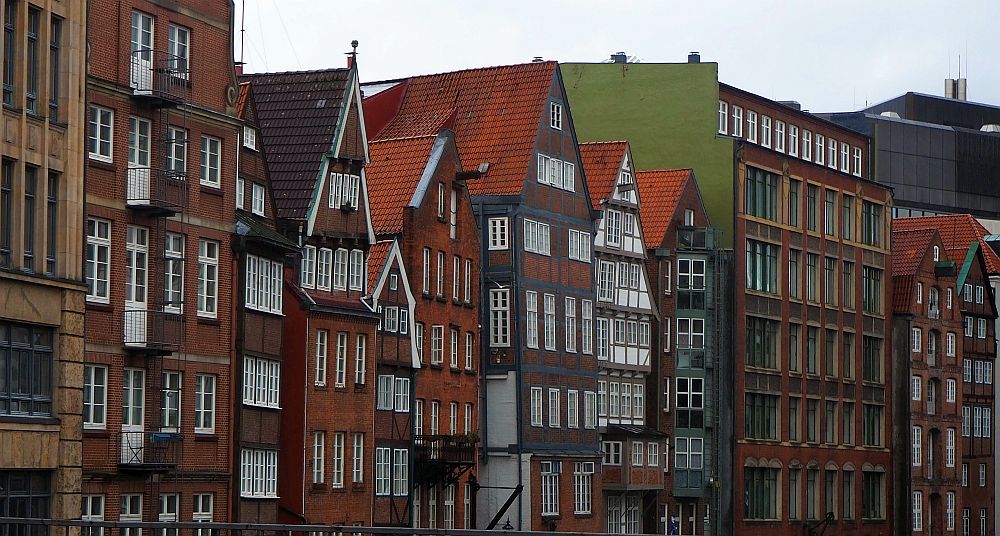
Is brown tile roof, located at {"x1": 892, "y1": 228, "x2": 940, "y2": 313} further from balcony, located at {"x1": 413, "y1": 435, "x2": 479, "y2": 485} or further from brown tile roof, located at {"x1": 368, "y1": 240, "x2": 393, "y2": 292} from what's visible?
brown tile roof, located at {"x1": 368, "y1": 240, "x2": 393, "y2": 292}

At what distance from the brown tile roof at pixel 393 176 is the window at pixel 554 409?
41.6 feet

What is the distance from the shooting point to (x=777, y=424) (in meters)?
112

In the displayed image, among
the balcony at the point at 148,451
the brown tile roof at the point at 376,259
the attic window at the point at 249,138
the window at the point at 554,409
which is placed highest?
the attic window at the point at 249,138

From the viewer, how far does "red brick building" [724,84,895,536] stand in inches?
4289

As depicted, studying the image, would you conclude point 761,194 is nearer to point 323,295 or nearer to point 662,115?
point 662,115

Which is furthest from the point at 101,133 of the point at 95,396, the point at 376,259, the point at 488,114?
the point at 488,114

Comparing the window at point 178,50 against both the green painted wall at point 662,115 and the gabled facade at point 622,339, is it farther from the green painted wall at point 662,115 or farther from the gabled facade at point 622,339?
the green painted wall at point 662,115

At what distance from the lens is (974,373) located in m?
134

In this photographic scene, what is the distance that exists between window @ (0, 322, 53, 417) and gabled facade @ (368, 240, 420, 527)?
1960 centimetres

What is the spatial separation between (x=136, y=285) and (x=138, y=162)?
10.8 ft

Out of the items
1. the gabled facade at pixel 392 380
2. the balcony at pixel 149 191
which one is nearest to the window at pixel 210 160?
the balcony at pixel 149 191

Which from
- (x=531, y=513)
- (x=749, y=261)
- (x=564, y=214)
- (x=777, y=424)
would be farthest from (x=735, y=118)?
(x=531, y=513)

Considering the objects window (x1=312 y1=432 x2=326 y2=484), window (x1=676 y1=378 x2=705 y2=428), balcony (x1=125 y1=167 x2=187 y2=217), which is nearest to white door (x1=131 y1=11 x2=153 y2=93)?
balcony (x1=125 y1=167 x2=187 y2=217)

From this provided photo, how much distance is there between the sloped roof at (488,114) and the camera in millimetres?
86812
